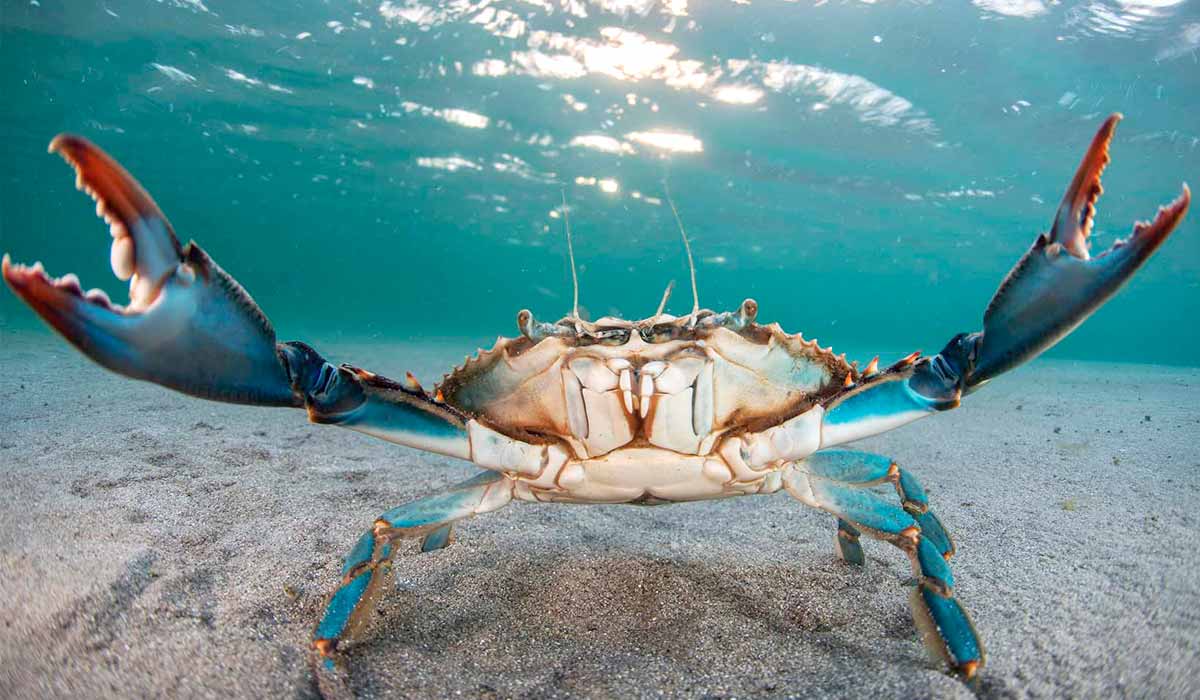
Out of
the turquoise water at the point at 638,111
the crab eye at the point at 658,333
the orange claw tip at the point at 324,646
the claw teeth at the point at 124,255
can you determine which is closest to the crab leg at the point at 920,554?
the crab eye at the point at 658,333

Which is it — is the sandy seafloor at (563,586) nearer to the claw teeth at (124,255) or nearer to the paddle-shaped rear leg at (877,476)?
the paddle-shaped rear leg at (877,476)

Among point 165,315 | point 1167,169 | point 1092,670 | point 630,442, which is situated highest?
point 165,315

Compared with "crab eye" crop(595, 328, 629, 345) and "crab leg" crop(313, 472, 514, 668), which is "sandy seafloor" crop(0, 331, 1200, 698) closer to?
"crab leg" crop(313, 472, 514, 668)

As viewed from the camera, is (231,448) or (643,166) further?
(643,166)

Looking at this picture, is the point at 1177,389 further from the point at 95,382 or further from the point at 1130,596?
the point at 95,382

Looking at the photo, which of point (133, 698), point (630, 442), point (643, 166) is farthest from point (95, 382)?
point (643, 166)

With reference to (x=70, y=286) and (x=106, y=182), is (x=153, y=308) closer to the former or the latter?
(x=70, y=286)

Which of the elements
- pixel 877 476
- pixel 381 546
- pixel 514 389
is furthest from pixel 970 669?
pixel 381 546

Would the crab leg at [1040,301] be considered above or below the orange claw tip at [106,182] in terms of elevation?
below
